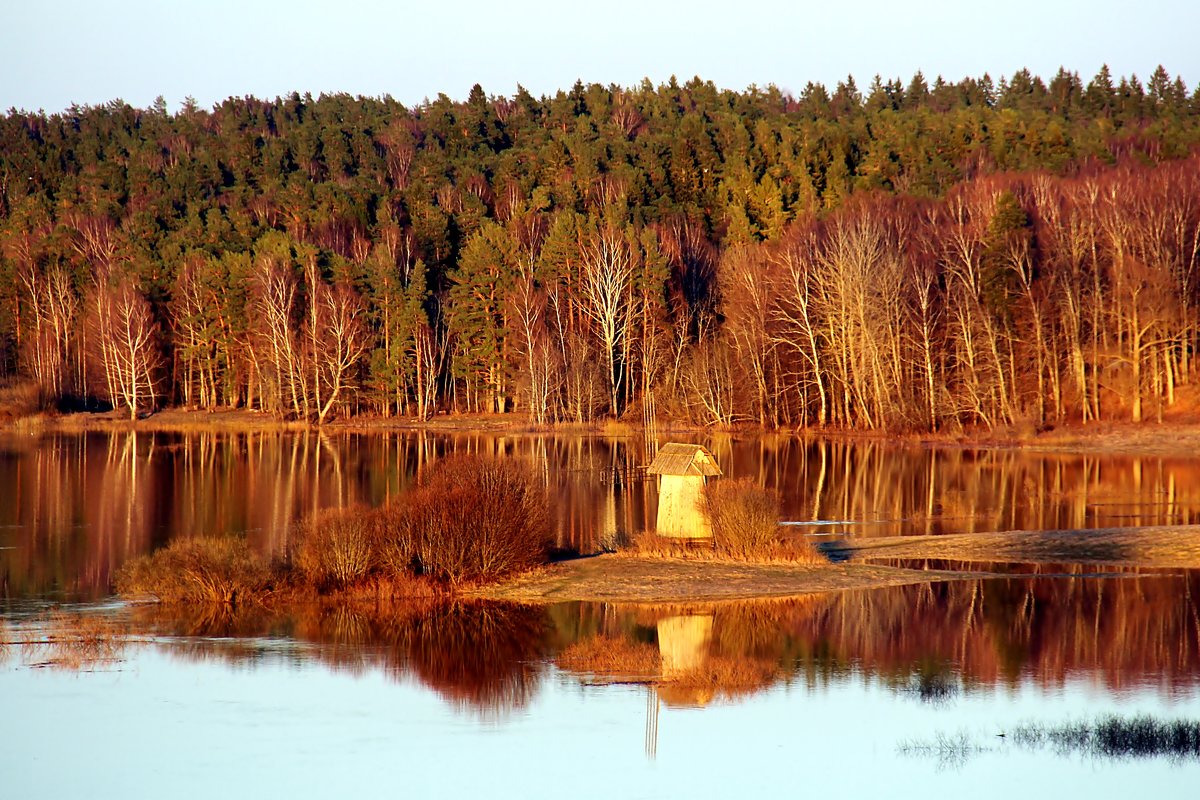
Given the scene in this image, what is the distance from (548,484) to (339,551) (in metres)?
17.9

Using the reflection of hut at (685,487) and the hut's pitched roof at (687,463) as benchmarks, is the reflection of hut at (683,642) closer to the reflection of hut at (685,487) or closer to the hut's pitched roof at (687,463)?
the reflection of hut at (685,487)

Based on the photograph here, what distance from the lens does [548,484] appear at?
154 ft

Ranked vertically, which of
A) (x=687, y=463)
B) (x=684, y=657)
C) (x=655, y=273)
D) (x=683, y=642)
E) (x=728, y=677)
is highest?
(x=655, y=273)

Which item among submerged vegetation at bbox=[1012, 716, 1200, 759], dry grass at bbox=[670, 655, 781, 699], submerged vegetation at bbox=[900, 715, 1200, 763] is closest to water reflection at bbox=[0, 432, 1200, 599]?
dry grass at bbox=[670, 655, 781, 699]

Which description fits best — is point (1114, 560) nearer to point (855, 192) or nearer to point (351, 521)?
point (351, 521)

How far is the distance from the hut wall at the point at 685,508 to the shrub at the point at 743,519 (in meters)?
0.38

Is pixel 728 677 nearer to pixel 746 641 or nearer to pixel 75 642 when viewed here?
pixel 746 641

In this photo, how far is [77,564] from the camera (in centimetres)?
3331

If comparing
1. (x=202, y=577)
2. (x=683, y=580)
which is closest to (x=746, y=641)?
(x=683, y=580)

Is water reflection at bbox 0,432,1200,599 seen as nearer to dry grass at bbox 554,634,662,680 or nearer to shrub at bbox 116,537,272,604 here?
shrub at bbox 116,537,272,604

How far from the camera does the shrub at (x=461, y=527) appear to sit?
29.3m

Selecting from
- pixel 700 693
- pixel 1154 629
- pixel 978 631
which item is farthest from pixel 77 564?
pixel 1154 629

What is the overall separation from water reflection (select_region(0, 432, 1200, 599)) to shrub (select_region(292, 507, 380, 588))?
4.39 m

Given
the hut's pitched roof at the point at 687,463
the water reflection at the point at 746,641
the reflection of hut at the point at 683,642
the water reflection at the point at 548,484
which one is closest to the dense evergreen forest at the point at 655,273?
the water reflection at the point at 548,484
